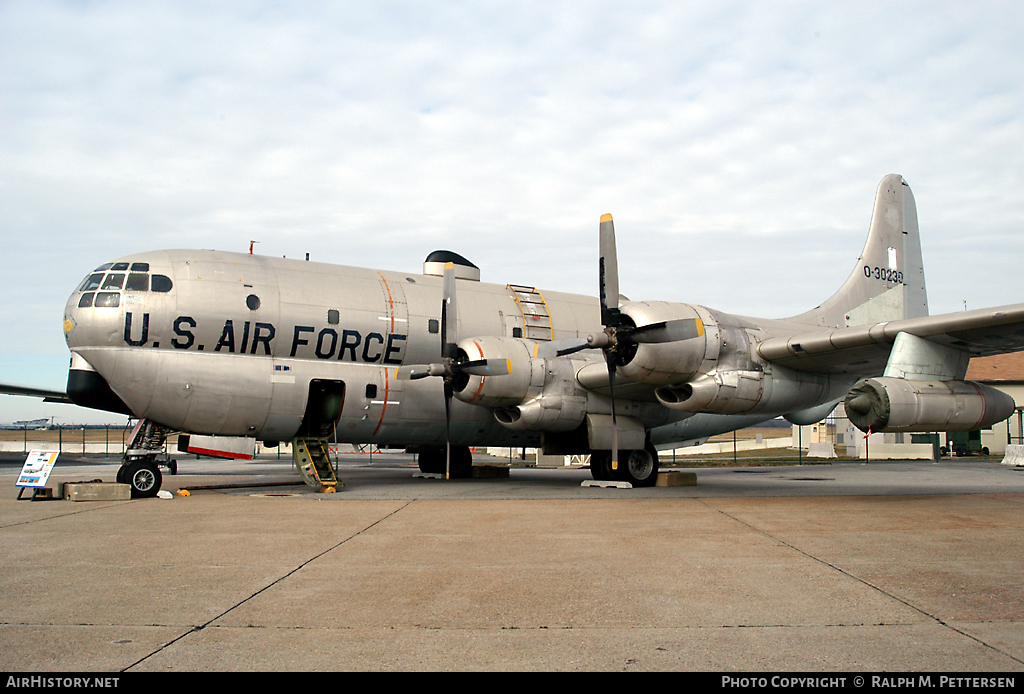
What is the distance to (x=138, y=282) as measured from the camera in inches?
628

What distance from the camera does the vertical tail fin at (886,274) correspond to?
2147 centimetres

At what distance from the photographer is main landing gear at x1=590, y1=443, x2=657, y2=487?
62.1 feet

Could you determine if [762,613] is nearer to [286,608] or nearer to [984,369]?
[286,608]

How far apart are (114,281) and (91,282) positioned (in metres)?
0.59

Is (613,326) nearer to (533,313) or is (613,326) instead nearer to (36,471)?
(533,313)

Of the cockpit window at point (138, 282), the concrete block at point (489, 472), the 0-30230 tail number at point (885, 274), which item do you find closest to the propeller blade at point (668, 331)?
the 0-30230 tail number at point (885, 274)

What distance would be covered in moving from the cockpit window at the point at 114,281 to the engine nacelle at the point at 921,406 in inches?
608

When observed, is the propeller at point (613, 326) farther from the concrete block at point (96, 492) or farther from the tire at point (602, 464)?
the concrete block at point (96, 492)

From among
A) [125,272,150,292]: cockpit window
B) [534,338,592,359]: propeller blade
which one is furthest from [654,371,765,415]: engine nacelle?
[125,272,150,292]: cockpit window

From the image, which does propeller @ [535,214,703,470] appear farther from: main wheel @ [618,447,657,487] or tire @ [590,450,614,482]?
tire @ [590,450,614,482]

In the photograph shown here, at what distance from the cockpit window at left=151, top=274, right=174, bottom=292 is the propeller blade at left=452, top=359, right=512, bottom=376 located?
6.64 meters

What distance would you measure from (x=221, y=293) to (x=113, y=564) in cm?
981
